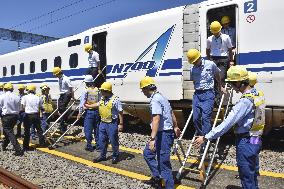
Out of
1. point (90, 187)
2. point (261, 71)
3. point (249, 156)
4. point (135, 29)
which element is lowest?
point (90, 187)

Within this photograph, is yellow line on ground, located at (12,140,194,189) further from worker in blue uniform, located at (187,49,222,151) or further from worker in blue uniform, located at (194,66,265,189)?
worker in blue uniform, located at (194,66,265,189)

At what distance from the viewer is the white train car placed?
7.99 metres

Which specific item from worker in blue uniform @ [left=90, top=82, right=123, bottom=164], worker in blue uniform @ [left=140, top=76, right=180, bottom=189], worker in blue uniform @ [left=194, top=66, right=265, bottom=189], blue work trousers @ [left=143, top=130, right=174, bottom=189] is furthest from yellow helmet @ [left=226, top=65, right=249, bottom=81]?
worker in blue uniform @ [left=90, top=82, right=123, bottom=164]

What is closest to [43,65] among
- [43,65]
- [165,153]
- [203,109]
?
[43,65]

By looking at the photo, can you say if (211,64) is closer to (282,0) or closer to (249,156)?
(282,0)

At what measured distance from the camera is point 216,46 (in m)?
8.17

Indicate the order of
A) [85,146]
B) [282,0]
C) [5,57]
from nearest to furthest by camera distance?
[282,0] → [85,146] → [5,57]

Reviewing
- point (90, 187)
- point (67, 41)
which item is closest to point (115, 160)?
point (90, 187)

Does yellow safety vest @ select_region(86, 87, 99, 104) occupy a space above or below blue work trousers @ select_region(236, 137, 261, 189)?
above

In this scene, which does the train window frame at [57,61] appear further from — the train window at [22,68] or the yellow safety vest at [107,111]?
the yellow safety vest at [107,111]

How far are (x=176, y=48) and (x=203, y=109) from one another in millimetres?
3127

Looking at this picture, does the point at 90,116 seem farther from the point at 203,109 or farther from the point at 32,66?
the point at 32,66

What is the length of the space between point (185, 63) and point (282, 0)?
291cm

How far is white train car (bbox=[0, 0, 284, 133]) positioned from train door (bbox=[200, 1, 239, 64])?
0.03 m
